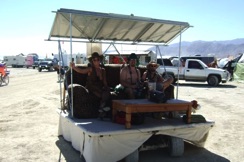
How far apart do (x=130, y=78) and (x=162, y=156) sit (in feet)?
6.52

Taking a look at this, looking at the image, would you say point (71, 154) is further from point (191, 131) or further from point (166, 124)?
point (191, 131)

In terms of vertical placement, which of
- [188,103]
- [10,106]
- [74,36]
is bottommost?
[10,106]

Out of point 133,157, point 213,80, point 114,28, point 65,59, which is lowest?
point 133,157

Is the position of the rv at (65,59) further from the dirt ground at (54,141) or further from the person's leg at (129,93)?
the dirt ground at (54,141)

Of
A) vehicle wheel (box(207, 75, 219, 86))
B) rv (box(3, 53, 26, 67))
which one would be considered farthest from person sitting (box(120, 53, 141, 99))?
rv (box(3, 53, 26, 67))

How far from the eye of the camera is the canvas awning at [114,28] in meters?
5.98

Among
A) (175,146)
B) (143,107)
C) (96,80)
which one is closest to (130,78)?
(96,80)

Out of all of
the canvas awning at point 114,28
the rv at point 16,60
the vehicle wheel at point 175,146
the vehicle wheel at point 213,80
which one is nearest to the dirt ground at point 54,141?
the vehicle wheel at point 175,146

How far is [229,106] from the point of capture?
11.5 m

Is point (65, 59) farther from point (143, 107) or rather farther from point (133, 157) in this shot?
point (133, 157)

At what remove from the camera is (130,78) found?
6832 mm

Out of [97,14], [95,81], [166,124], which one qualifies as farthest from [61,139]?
[97,14]

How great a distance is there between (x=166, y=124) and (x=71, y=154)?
1.92 m

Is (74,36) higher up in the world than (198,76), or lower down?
higher up
